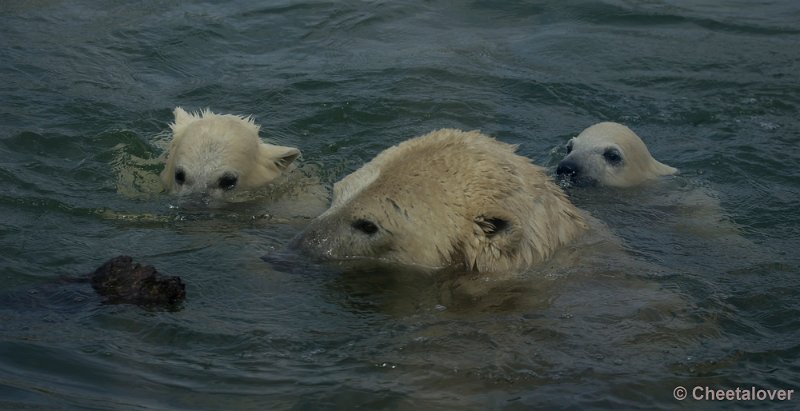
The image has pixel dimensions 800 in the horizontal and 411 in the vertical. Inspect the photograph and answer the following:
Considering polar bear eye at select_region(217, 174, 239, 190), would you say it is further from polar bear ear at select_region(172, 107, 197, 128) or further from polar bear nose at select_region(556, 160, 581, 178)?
polar bear nose at select_region(556, 160, 581, 178)

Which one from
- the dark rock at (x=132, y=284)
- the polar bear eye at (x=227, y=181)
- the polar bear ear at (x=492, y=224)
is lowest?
the polar bear eye at (x=227, y=181)

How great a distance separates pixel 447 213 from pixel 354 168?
3192mm

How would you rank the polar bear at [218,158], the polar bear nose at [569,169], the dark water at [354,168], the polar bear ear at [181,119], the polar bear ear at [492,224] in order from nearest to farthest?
1. the dark water at [354,168]
2. the polar bear ear at [492,224]
3. the polar bear at [218,158]
4. the polar bear ear at [181,119]
5. the polar bear nose at [569,169]

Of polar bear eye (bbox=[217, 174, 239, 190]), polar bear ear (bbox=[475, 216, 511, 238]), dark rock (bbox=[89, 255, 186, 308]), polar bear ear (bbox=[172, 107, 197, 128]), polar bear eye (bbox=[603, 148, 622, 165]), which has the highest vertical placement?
polar bear ear (bbox=[475, 216, 511, 238])

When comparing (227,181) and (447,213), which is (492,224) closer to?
(447,213)

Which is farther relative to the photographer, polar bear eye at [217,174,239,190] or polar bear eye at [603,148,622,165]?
polar bear eye at [603,148,622,165]

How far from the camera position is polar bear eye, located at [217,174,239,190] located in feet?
24.9

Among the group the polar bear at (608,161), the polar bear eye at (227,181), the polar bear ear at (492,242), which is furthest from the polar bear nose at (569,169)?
the polar bear ear at (492,242)

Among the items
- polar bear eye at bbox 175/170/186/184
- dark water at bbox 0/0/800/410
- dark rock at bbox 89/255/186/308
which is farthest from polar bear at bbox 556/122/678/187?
dark rock at bbox 89/255/186/308

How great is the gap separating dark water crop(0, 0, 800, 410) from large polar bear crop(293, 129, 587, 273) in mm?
147

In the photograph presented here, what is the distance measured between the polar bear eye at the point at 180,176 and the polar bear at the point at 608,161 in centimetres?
279

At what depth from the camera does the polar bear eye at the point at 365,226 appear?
5.34m

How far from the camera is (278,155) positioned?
314 inches

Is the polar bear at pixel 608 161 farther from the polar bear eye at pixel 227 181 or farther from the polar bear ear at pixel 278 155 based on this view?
the polar bear eye at pixel 227 181
